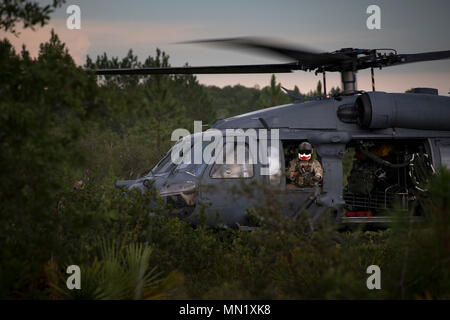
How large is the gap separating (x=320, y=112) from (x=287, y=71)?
991mm

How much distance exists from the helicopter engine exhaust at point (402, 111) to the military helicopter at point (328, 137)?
0.05 feet

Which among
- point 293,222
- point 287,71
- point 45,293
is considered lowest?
point 45,293

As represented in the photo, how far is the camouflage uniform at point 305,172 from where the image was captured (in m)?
9.49

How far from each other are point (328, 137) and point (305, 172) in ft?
2.47

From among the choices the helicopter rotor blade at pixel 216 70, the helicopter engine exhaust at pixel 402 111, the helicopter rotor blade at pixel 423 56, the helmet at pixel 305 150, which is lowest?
the helmet at pixel 305 150

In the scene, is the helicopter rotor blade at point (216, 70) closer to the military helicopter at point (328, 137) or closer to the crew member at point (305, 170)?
the military helicopter at point (328, 137)

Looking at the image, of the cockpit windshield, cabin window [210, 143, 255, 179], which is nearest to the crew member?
cabin window [210, 143, 255, 179]

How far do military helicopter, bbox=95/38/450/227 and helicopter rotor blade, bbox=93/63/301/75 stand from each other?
0.02 metres

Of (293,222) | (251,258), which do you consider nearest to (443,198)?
(293,222)

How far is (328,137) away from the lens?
30.3 ft

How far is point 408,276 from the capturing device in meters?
5.50

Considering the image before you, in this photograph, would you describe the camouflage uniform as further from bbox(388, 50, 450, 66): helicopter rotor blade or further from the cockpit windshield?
bbox(388, 50, 450, 66): helicopter rotor blade

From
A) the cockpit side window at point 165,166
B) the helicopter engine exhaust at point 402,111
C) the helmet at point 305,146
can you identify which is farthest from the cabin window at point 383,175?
the cockpit side window at point 165,166
